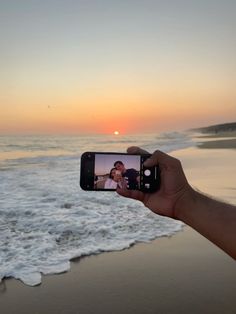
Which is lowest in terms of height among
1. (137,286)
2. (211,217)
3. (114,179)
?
(137,286)

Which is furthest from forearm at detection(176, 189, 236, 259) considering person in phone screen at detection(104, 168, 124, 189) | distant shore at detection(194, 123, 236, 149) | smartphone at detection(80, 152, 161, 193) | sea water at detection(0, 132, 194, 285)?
distant shore at detection(194, 123, 236, 149)

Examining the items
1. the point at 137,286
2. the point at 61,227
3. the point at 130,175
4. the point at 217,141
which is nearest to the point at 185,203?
the point at 130,175

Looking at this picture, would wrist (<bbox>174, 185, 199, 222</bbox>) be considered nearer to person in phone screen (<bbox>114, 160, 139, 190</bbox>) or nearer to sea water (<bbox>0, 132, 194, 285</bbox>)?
person in phone screen (<bbox>114, 160, 139, 190</bbox>)

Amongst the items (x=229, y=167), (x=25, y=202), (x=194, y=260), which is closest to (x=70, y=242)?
(x=194, y=260)

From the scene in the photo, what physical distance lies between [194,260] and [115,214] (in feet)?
9.36

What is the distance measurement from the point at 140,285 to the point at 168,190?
98.0 inches

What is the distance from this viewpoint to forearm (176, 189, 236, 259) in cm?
163

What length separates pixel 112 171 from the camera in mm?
2143

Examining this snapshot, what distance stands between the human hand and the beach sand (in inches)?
79.4

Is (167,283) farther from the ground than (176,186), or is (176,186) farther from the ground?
(176,186)

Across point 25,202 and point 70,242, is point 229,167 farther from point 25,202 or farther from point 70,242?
point 70,242

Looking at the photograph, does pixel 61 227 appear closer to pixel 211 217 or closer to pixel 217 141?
pixel 211 217

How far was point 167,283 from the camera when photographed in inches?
165

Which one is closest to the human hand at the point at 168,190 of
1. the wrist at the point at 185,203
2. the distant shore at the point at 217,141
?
the wrist at the point at 185,203
